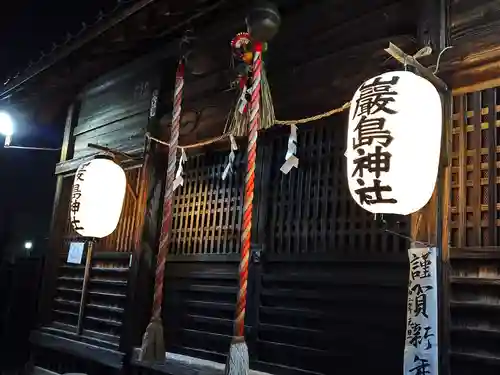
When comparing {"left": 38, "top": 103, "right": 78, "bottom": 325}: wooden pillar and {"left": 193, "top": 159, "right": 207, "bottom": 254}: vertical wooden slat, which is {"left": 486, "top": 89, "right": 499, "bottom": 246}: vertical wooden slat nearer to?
{"left": 193, "top": 159, "right": 207, "bottom": 254}: vertical wooden slat

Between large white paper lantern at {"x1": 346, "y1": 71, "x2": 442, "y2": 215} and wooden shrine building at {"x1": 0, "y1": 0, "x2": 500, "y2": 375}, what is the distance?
362 millimetres

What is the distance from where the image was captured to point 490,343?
396cm

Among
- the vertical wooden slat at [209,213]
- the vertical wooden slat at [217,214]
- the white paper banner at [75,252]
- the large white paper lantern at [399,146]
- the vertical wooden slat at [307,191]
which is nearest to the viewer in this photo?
the large white paper lantern at [399,146]

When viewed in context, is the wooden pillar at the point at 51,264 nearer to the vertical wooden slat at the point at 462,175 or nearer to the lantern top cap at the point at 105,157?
the lantern top cap at the point at 105,157

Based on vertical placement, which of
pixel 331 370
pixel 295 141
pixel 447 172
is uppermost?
pixel 295 141

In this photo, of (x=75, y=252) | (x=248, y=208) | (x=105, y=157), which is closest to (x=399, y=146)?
(x=248, y=208)

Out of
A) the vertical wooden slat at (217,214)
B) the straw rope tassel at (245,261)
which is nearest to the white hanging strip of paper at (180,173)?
the vertical wooden slat at (217,214)

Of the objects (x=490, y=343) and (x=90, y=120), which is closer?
(x=490, y=343)

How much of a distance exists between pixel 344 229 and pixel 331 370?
1.53 meters

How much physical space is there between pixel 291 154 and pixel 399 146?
80.4 inches

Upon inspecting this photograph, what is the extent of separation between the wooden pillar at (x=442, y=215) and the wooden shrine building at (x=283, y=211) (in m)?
0.02

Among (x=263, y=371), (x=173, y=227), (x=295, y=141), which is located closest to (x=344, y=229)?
(x=295, y=141)

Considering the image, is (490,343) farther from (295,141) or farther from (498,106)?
(295,141)

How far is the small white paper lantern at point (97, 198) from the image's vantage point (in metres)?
Answer: 7.27
